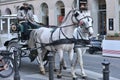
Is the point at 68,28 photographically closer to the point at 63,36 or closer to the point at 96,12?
the point at 63,36

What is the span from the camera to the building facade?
2966 cm

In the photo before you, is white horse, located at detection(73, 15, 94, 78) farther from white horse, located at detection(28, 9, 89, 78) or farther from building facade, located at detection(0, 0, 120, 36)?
building facade, located at detection(0, 0, 120, 36)

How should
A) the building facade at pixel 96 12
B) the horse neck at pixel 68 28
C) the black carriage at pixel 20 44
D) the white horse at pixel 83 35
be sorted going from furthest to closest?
the building facade at pixel 96 12, the black carriage at pixel 20 44, the horse neck at pixel 68 28, the white horse at pixel 83 35

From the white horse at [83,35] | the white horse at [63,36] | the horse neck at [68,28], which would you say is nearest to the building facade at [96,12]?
the white horse at [63,36]

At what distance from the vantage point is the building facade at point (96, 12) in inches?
1168

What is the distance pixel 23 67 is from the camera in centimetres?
1529

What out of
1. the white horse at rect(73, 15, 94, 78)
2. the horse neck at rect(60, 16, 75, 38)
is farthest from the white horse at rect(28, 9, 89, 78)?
the white horse at rect(73, 15, 94, 78)

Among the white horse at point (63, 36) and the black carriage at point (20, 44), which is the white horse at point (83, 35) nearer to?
the white horse at point (63, 36)

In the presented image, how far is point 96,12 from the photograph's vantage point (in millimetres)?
32688

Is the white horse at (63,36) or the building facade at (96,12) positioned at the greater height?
the building facade at (96,12)

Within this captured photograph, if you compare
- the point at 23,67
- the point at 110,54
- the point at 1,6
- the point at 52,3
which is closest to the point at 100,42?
the point at 110,54

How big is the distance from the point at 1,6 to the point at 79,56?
39458mm

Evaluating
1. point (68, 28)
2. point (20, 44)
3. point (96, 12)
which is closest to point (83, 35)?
point (68, 28)

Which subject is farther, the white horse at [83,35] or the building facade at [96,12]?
the building facade at [96,12]
